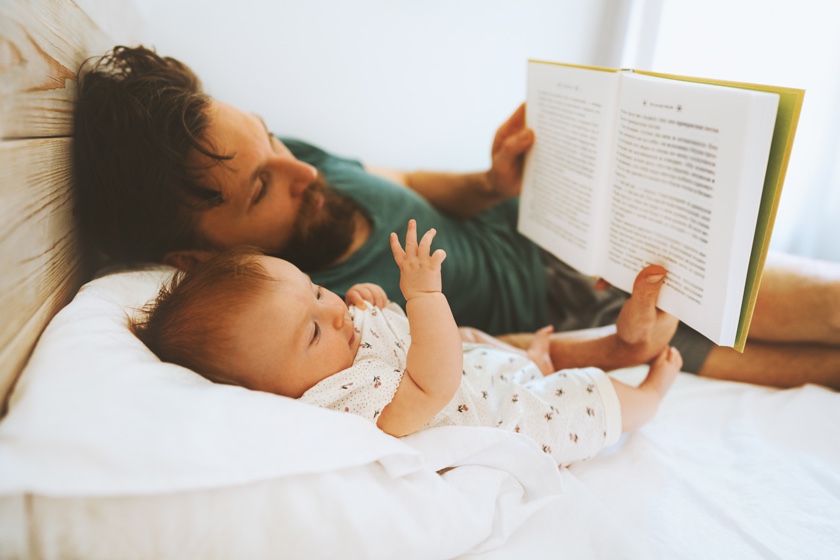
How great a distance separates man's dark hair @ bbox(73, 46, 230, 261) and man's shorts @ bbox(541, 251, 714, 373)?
739 millimetres

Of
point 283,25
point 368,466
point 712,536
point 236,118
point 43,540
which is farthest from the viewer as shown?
point 283,25

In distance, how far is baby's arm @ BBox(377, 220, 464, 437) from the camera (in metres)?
0.66

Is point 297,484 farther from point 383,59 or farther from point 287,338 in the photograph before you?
point 383,59

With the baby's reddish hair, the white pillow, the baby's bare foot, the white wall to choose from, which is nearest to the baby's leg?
the baby's bare foot

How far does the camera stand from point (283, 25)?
1.35 meters

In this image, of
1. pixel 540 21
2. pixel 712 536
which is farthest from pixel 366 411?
pixel 540 21

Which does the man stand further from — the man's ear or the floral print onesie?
the floral print onesie

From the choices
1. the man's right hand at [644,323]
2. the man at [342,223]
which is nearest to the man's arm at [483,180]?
the man at [342,223]

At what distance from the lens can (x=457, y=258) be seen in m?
1.18

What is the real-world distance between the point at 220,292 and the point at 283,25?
2.95 ft

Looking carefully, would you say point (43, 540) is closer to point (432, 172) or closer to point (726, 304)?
point (726, 304)

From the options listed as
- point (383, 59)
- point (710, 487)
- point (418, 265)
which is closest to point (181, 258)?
point (418, 265)

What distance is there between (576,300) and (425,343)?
2.24 feet

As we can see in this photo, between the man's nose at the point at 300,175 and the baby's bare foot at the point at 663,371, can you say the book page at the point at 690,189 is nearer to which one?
the baby's bare foot at the point at 663,371
